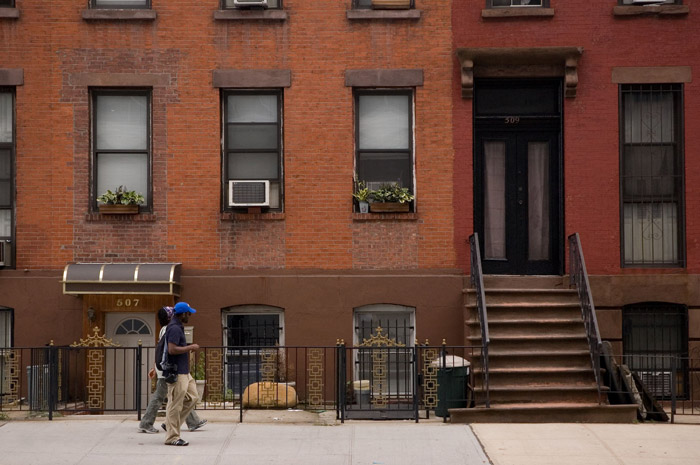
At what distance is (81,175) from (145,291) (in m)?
2.22

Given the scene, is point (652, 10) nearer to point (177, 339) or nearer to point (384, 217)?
point (384, 217)

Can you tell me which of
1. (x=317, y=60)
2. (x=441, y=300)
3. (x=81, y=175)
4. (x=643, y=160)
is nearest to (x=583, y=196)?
(x=643, y=160)

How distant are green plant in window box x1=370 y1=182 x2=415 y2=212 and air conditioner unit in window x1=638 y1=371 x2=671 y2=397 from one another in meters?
4.50

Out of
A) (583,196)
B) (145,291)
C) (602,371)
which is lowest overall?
Result: (602,371)

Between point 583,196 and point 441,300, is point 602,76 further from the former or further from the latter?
point 441,300

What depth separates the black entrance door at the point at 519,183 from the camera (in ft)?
54.9

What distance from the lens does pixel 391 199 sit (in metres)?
16.2

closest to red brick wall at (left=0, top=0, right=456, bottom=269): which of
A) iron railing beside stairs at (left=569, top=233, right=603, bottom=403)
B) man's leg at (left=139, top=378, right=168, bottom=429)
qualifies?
iron railing beside stairs at (left=569, top=233, right=603, bottom=403)

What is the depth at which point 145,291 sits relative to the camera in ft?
51.7

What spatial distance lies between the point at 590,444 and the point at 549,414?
4.83 feet

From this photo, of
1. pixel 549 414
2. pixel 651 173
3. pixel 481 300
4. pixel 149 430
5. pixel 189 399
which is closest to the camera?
pixel 189 399

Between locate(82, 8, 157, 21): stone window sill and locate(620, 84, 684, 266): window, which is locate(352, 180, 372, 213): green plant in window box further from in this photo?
locate(82, 8, 157, 21): stone window sill

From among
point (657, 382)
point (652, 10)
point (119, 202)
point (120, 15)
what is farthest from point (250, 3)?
point (657, 382)

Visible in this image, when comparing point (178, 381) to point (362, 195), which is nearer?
point (178, 381)
